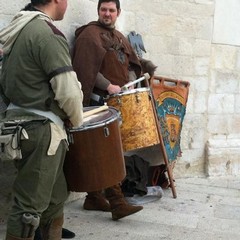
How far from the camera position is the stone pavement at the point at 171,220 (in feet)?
11.9

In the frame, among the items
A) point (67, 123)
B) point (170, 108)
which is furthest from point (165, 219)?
point (67, 123)

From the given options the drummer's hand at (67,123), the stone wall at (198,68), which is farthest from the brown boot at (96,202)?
the stone wall at (198,68)

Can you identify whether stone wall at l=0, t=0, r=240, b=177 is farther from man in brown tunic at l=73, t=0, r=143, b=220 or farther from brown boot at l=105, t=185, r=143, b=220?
brown boot at l=105, t=185, r=143, b=220

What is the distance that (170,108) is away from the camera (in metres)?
5.07

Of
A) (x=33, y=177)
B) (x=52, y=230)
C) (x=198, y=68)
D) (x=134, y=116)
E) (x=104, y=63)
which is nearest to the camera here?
(x=33, y=177)

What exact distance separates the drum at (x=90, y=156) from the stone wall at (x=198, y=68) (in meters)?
2.20

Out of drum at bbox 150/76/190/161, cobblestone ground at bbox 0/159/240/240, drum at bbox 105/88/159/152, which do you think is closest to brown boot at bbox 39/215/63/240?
cobblestone ground at bbox 0/159/240/240

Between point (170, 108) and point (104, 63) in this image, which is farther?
point (170, 108)

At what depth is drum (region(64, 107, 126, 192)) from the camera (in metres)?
2.96

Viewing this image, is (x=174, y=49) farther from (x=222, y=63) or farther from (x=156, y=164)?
(x=156, y=164)

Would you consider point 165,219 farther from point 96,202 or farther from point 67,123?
point 67,123

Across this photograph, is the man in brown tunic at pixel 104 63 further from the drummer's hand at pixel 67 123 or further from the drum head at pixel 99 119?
the drummer's hand at pixel 67 123

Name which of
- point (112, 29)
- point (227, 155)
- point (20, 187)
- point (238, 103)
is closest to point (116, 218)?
point (20, 187)

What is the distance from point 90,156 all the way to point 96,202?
3.93 feet
